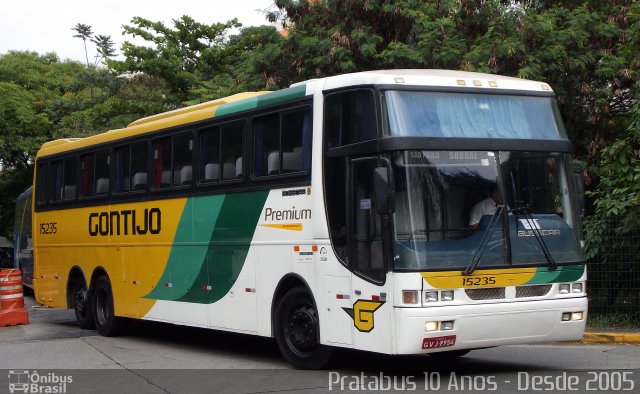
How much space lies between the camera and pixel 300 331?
11.6m

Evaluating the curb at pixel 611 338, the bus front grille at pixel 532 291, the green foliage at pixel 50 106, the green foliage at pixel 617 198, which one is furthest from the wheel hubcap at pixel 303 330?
the green foliage at pixel 50 106

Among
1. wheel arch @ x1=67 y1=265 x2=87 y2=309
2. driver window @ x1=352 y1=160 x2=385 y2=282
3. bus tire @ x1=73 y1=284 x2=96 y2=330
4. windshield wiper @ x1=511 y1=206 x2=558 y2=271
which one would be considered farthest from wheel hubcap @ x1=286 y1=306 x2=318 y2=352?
wheel arch @ x1=67 y1=265 x2=87 y2=309

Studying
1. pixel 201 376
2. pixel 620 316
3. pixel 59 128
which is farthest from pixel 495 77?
pixel 59 128

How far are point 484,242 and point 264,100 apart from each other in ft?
12.5

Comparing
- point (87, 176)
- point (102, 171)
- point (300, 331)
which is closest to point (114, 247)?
point (102, 171)

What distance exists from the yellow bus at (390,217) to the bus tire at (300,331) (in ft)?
0.08

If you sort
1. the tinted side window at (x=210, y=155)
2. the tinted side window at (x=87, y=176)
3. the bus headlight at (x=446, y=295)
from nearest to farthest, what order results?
1. the bus headlight at (x=446, y=295)
2. the tinted side window at (x=210, y=155)
3. the tinted side window at (x=87, y=176)

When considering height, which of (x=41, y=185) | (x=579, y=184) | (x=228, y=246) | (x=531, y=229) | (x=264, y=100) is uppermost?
(x=264, y=100)

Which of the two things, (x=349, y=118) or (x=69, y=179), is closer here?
(x=349, y=118)

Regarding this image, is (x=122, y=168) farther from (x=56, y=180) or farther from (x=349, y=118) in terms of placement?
(x=349, y=118)

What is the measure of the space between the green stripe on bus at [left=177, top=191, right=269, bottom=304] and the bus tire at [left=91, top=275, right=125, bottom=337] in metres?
3.33

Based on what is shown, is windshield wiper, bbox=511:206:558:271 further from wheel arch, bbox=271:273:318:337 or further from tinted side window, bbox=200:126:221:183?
tinted side window, bbox=200:126:221:183

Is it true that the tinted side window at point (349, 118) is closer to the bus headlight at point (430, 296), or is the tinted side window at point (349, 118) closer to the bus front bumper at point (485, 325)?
the bus headlight at point (430, 296)

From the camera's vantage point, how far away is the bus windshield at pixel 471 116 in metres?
10.3
